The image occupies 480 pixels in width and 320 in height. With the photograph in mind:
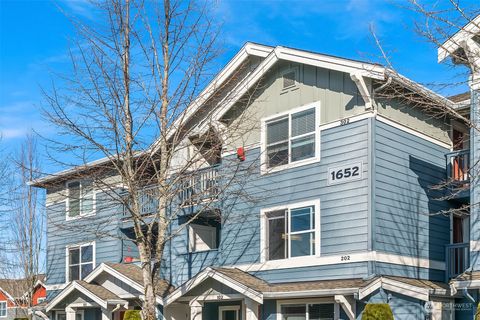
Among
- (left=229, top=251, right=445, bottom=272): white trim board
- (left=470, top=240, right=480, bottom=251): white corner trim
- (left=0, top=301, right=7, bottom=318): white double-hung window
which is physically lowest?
(left=0, top=301, right=7, bottom=318): white double-hung window

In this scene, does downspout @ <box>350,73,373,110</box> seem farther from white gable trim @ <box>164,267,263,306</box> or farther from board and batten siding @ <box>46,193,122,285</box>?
board and batten siding @ <box>46,193,122,285</box>

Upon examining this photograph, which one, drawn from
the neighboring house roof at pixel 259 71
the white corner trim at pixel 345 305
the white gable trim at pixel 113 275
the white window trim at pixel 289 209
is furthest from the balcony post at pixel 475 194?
the white gable trim at pixel 113 275

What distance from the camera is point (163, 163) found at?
1566 cm

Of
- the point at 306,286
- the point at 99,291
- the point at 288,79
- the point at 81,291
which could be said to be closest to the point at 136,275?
the point at 99,291

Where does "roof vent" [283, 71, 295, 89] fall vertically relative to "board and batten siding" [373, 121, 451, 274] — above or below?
above

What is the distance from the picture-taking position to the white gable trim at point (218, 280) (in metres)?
17.0

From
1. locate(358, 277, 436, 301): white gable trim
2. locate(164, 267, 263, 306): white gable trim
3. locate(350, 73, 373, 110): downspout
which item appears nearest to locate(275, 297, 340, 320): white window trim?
locate(164, 267, 263, 306): white gable trim

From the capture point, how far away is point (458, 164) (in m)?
17.9

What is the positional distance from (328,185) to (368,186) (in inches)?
50.1

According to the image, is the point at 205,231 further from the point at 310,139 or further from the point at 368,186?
the point at 368,186

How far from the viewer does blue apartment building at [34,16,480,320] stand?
16.2 meters

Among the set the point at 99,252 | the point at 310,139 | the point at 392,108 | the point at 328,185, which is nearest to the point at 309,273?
the point at 328,185

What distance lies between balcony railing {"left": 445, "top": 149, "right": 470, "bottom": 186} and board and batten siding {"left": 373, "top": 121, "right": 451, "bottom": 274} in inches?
13.1

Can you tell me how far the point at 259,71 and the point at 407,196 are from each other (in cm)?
547
